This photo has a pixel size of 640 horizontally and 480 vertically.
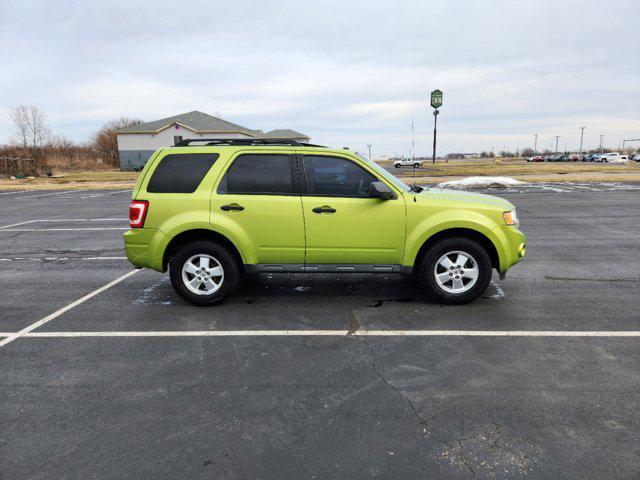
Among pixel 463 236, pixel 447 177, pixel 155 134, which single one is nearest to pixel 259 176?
pixel 463 236

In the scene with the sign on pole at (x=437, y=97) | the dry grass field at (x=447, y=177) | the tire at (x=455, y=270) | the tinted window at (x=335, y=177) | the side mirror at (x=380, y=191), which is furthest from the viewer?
the sign on pole at (x=437, y=97)

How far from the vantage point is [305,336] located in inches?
183

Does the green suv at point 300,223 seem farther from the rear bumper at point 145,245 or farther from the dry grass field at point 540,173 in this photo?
the dry grass field at point 540,173

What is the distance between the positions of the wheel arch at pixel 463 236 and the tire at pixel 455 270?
0.25ft

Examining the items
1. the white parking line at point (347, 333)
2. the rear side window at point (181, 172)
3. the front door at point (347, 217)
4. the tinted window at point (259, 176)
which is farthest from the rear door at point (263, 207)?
the white parking line at point (347, 333)

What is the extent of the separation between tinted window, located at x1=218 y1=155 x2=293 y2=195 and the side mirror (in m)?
0.99

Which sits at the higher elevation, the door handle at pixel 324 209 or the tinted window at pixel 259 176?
the tinted window at pixel 259 176

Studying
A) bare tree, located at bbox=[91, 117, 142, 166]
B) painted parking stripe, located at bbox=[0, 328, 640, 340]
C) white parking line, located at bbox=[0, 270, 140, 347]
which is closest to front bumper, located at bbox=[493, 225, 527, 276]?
painted parking stripe, located at bbox=[0, 328, 640, 340]

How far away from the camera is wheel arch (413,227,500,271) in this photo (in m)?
5.48

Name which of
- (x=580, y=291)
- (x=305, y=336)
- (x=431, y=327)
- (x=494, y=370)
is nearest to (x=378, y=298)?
(x=431, y=327)

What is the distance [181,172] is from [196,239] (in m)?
0.85

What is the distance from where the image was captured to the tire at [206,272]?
5480 mm

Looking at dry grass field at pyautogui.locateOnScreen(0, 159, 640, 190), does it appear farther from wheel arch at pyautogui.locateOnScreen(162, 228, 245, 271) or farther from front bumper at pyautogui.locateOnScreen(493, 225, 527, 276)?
wheel arch at pyautogui.locateOnScreen(162, 228, 245, 271)

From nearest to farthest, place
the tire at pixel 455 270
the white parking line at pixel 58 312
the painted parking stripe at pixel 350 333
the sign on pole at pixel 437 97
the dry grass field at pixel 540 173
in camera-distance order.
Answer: the painted parking stripe at pixel 350 333, the white parking line at pixel 58 312, the tire at pixel 455 270, the dry grass field at pixel 540 173, the sign on pole at pixel 437 97
